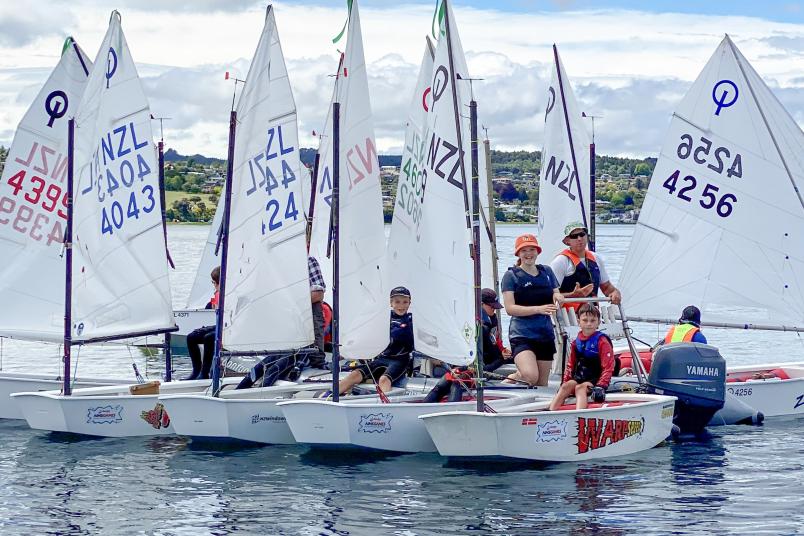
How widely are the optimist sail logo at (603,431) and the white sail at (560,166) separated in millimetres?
7540

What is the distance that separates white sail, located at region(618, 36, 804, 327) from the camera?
1809 centimetres

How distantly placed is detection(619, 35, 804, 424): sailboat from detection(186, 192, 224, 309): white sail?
Result: 11689mm

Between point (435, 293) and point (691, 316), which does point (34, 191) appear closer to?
point (435, 293)

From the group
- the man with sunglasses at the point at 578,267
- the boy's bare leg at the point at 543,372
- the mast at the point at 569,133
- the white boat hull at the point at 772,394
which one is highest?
the mast at the point at 569,133

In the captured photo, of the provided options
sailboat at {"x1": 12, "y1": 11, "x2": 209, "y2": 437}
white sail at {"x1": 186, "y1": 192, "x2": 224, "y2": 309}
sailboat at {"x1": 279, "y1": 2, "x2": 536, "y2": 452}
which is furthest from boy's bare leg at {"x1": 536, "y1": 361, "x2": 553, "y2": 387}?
white sail at {"x1": 186, "y1": 192, "x2": 224, "y2": 309}

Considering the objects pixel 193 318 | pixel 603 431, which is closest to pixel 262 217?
pixel 603 431

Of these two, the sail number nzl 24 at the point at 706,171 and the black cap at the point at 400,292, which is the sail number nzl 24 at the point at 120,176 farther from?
the sail number nzl 24 at the point at 706,171

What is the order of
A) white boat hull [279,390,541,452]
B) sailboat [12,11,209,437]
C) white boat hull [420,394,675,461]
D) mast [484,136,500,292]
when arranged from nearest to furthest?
white boat hull [420,394,675,461] → white boat hull [279,390,541,452] → sailboat [12,11,209,437] → mast [484,136,500,292]

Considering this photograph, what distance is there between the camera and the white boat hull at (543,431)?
13820 mm

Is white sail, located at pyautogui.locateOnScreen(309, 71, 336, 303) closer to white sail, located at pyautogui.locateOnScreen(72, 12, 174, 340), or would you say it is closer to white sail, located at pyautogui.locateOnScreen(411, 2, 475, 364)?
white sail, located at pyautogui.locateOnScreen(72, 12, 174, 340)

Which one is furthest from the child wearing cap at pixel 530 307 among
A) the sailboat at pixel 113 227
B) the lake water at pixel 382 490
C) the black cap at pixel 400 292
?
the sailboat at pixel 113 227

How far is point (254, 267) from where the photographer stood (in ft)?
52.4

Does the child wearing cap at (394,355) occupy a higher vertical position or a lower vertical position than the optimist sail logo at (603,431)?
Result: higher

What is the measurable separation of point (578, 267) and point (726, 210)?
3218 mm
